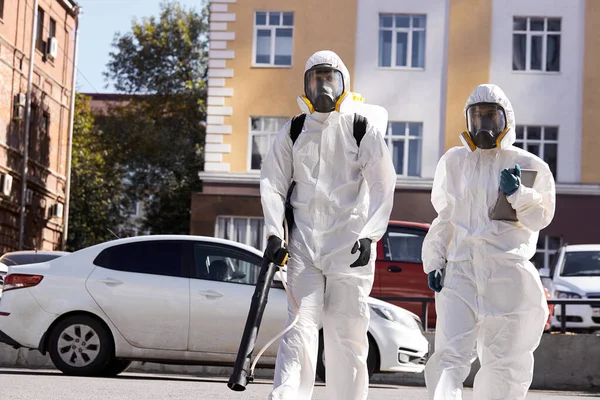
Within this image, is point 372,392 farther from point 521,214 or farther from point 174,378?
point 521,214

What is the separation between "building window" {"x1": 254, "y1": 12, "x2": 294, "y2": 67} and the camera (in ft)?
112

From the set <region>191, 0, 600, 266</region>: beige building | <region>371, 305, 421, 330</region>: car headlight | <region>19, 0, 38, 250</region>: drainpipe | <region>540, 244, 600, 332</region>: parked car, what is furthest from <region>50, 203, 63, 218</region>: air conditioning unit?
<region>371, 305, 421, 330</region>: car headlight

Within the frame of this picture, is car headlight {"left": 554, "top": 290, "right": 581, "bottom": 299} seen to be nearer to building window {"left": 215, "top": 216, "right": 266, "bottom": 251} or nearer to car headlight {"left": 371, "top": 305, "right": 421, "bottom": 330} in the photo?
car headlight {"left": 371, "top": 305, "right": 421, "bottom": 330}

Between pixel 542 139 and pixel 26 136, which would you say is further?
pixel 26 136

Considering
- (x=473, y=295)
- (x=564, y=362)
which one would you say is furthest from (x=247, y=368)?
(x=564, y=362)

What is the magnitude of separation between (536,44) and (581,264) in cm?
1578

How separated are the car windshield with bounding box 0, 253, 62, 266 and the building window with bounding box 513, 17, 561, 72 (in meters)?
17.6

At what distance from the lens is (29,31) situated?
3784 cm

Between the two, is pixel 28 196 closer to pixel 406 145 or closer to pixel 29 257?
pixel 406 145

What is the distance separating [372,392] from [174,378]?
101 inches

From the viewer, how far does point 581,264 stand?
18.9 metres

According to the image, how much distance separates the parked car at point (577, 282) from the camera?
16.4m

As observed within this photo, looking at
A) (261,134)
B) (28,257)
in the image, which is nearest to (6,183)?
(261,134)

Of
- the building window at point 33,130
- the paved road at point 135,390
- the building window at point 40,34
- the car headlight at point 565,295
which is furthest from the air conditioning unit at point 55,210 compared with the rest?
the paved road at point 135,390
